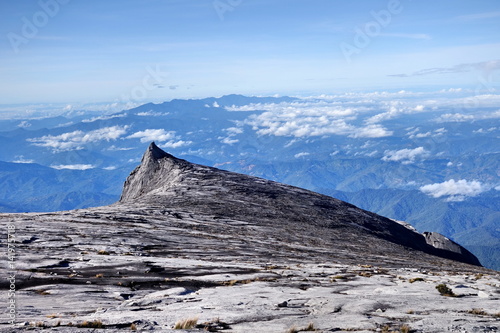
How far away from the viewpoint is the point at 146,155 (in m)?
97.2

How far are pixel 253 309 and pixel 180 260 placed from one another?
1403 cm

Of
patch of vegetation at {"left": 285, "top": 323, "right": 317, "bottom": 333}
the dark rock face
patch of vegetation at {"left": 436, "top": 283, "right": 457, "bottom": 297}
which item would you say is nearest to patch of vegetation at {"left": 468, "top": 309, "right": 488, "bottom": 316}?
patch of vegetation at {"left": 436, "top": 283, "right": 457, "bottom": 297}

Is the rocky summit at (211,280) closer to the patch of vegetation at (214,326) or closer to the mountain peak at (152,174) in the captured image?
the patch of vegetation at (214,326)

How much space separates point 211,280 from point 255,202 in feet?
144

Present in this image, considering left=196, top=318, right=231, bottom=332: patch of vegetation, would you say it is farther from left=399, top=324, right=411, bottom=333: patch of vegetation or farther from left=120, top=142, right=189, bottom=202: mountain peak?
left=120, top=142, right=189, bottom=202: mountain peak

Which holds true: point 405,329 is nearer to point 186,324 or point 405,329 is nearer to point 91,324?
point 186,324

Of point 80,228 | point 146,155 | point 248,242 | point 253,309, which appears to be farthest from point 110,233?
point 146,155

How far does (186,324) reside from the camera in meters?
17.2

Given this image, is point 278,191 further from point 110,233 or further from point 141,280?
point 141,280

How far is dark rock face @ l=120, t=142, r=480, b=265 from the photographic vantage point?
63.6 metres

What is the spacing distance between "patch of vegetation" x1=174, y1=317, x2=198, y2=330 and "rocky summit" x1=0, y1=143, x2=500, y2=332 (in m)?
0.06

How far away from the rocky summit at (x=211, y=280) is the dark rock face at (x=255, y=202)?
2346 millimetres

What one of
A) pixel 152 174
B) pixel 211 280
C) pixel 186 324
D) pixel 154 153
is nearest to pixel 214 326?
pixel 186 324

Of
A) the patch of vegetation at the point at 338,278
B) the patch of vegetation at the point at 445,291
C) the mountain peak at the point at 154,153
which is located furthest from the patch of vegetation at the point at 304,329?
the mountain peak at the point at 154,153
